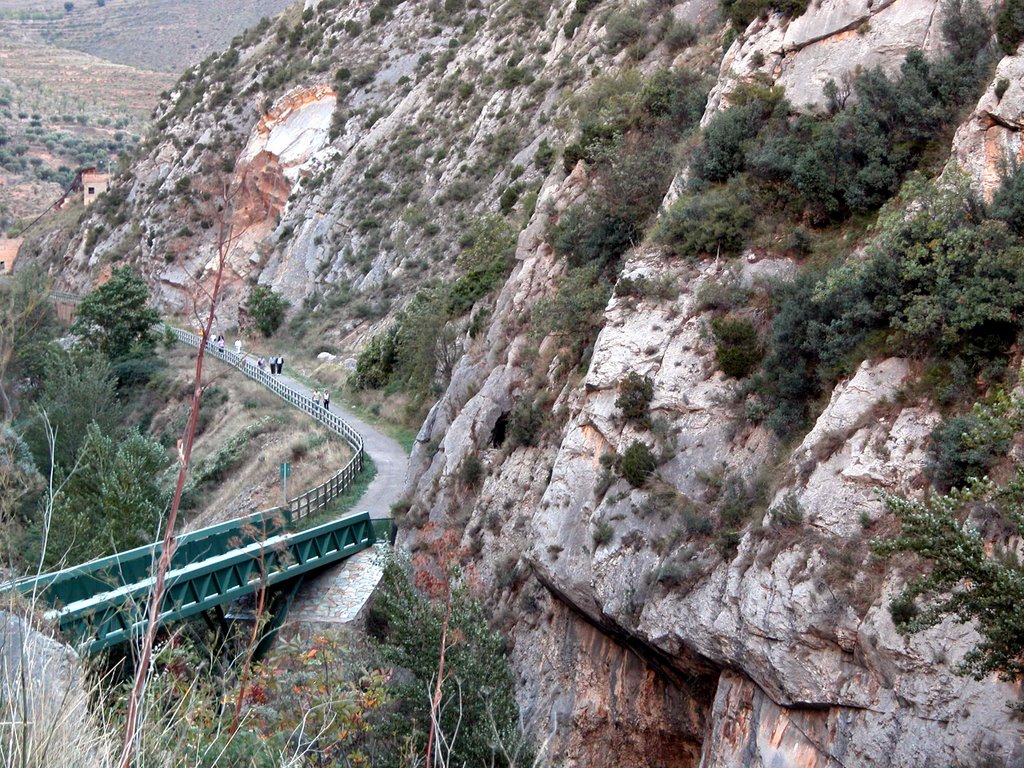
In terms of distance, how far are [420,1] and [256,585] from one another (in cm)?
5268

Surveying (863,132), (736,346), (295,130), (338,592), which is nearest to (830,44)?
(863,132)

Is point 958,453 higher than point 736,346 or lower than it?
higher

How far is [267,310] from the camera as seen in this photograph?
164 feet

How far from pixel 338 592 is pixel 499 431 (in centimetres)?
545

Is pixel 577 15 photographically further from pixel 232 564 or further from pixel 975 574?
pixel 975 574

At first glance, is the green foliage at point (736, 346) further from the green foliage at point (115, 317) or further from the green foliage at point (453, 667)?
the green foliage at point (115, 317)

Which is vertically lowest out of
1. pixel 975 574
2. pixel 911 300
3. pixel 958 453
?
pixel 958 453

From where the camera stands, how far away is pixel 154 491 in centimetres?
2333

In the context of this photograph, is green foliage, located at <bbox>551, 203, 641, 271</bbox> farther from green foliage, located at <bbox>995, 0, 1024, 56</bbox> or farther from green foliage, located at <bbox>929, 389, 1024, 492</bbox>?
green foliage, located at <bbox>929, 389, 1024, 492</bbox>

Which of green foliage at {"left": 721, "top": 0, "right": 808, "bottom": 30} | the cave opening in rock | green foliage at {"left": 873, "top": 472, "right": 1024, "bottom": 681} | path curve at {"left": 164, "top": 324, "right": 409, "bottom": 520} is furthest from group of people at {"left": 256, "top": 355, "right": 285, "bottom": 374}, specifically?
green foliage at {"left": 873, "top": 472, "right": 1024, "bottom": 681}

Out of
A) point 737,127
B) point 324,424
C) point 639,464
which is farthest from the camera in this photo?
point 324,424

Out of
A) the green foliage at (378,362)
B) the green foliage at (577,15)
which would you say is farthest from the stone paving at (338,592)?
the green foliage at (577,15)

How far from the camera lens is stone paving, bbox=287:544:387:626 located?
20.8 m

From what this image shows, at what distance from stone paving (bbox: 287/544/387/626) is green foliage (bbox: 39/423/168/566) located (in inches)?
139
